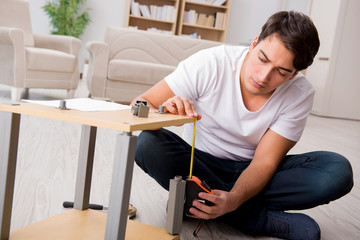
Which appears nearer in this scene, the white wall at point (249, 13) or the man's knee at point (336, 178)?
the man's knee at point (336, 178)

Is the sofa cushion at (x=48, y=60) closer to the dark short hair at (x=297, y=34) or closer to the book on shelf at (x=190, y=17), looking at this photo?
the dark short hair at (x=297, y=34)

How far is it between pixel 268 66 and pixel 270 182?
14.8 inches

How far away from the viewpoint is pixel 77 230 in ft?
3.06

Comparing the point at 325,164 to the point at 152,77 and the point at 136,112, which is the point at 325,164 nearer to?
the point at 136,112

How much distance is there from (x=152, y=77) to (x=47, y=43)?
1.20 meters

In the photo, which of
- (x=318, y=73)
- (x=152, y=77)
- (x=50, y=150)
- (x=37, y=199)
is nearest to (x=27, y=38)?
(x=152, y=77)

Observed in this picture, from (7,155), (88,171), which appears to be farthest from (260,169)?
(7,155)

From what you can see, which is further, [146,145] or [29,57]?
[29,57]

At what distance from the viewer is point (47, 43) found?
3891 millimetres

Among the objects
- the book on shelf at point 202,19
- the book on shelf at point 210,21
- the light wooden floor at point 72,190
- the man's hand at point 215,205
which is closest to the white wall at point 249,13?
the book on shelf at point 210,21

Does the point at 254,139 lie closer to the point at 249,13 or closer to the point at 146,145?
the point at 146,145

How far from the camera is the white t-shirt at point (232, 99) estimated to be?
1.17m

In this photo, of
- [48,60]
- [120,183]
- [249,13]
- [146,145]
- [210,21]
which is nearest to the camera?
[120,183]

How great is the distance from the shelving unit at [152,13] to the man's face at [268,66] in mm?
4958
